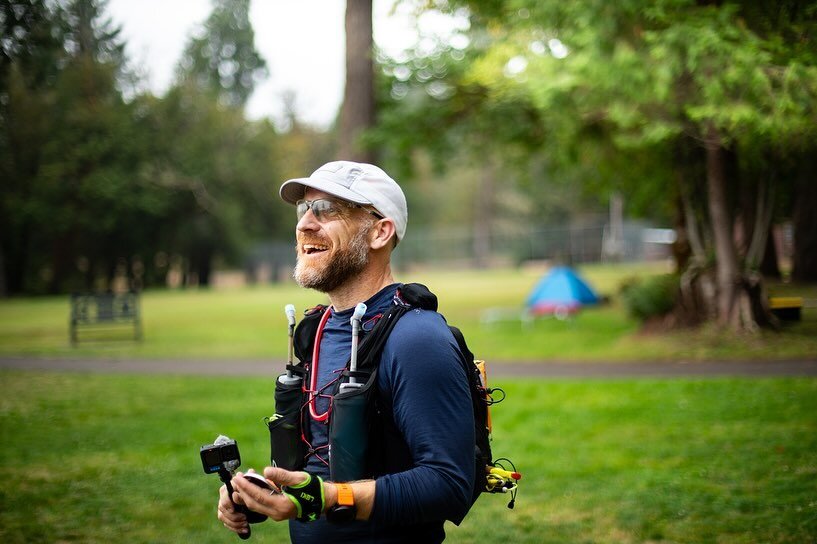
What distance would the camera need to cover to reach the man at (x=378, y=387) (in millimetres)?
2039

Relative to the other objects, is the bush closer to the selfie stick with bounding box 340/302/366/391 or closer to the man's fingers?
the selfie stick with bounding box 340/302/366/391

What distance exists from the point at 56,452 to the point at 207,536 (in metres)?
2.61

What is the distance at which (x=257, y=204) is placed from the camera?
134ft

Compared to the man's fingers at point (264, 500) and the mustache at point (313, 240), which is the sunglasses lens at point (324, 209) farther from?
the man's fingers at point (264, 500)

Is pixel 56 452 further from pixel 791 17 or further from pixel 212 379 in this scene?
pixel 791 17

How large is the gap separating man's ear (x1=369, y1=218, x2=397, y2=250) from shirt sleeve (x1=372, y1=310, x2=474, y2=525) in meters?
0.34

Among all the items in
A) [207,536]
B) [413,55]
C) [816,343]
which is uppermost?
[413,55]

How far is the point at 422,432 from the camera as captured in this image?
81.5 inches

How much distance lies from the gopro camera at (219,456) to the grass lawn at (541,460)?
3335 millimetres

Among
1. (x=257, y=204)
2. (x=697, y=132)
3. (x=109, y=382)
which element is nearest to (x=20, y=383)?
(x=109, y=382)

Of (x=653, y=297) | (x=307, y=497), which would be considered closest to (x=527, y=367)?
(x=653, y=297)

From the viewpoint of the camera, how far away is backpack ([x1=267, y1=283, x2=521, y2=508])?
2158 millimetres

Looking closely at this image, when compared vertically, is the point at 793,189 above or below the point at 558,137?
below

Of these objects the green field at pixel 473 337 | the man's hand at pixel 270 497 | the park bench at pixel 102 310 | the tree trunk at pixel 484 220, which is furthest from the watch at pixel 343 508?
the tree trunk at pixel 484 220
